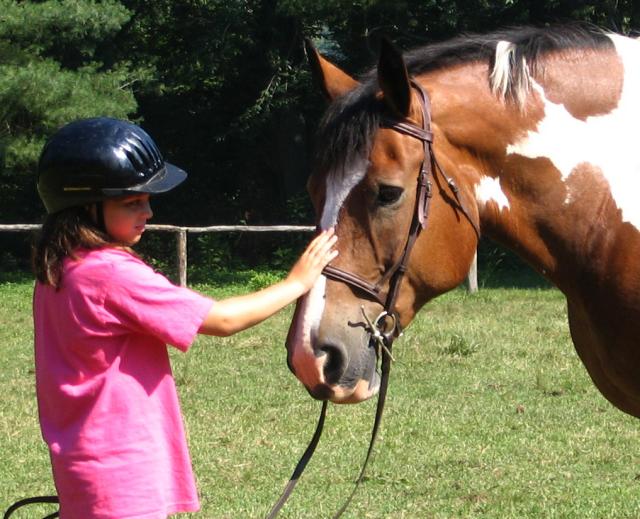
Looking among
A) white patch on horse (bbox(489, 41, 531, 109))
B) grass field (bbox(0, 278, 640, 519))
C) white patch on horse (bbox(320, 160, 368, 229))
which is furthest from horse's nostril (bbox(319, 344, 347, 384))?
grass field (bbox(0, 278, 640, 519))

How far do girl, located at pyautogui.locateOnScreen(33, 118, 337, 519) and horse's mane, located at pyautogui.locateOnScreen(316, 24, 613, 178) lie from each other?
0.32 meters

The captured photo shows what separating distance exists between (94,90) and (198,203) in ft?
20.9

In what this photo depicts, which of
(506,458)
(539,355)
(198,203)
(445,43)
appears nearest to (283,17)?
(198,203)

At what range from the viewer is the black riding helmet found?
265 cm

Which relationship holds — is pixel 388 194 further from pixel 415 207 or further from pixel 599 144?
pixel 599 144

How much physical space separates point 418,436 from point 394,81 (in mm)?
3509

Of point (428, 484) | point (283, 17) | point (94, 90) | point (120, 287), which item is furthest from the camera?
point (283, 17)

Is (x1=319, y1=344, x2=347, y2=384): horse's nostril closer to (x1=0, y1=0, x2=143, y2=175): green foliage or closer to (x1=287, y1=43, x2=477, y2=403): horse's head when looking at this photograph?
(x1=287, y1=43, x2=477, y2=403): horse's head

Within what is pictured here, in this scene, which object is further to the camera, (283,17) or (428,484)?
(283,17)

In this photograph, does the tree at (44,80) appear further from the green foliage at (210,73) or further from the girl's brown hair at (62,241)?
the girl's brown hair at (62,241)

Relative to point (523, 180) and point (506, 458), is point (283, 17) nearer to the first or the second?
point (506, 458)

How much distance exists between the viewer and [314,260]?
8.96 feet

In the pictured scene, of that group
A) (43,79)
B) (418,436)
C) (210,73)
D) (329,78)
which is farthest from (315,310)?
(210,73)

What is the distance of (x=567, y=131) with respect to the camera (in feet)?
9.81
